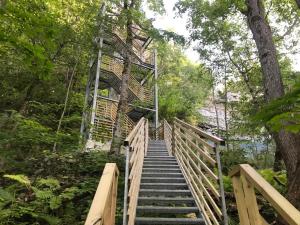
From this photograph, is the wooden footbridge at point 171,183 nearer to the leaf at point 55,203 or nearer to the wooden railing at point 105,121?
the wooden railing at point 105,121

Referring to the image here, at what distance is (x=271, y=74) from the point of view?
6801 millimetres

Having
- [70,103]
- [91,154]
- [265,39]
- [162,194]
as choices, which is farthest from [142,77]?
[162,194]

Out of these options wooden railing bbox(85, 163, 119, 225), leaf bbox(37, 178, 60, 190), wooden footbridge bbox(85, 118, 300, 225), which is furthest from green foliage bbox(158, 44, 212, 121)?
wooden railing bbox(85, 163, 119, 225)

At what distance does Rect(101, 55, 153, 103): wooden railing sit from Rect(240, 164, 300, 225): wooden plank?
14.0 metres

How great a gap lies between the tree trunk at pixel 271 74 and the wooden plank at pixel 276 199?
11.3 feet

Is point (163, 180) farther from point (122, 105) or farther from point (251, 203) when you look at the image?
point (122, 105)

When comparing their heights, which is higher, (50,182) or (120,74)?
(120,74)

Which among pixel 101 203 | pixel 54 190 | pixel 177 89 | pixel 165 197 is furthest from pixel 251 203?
pixel 177 89

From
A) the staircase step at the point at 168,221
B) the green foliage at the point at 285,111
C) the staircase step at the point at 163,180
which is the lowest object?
the staircase step at the point at 168,221

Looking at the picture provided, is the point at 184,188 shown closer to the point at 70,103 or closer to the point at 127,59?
the point at 127,59

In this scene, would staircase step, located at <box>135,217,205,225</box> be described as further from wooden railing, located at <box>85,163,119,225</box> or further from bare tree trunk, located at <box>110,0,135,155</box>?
bare tree trunk, located at <box>110,0,135,155</box>

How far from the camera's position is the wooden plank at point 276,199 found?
1.62m

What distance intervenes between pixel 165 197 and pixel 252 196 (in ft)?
10.9

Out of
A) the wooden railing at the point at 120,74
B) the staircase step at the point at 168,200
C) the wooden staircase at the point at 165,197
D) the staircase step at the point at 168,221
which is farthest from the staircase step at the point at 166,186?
the wooden railing at the point at 120,74
